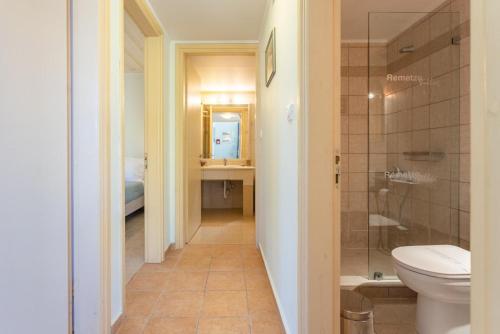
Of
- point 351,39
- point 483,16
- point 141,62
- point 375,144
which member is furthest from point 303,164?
point 141,62

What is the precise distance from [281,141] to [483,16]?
126cm

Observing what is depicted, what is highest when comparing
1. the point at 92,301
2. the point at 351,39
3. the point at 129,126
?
the point at 351,39

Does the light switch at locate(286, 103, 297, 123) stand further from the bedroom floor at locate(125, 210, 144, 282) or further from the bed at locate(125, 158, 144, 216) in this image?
the bed at locate(125, 158, 144, 216)

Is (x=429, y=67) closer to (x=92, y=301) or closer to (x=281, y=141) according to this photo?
(x=281, y=141)

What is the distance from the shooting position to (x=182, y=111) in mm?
2730

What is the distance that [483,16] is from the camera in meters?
0.34

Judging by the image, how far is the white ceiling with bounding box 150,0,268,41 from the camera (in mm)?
2137

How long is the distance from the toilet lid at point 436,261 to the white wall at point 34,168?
1.69m

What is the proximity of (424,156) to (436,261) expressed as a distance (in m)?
1.25

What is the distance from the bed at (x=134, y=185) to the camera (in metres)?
3.90

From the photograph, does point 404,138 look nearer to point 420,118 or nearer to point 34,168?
point 420,118

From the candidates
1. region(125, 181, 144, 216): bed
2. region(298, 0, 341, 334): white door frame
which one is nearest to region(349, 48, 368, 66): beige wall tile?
region(298, 0, 341, 334): white door frame

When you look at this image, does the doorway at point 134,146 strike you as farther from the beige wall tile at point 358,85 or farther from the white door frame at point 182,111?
the beige wall tile at point 358,85

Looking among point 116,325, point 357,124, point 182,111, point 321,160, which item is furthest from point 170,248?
point 357,124
